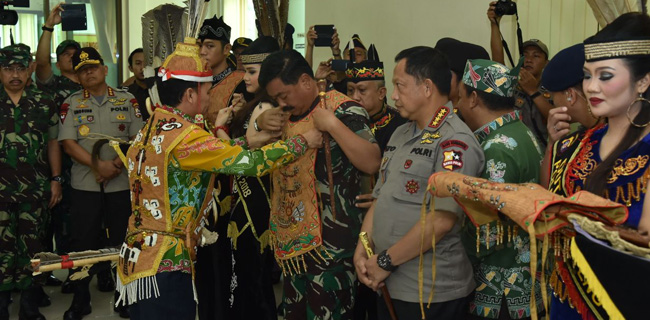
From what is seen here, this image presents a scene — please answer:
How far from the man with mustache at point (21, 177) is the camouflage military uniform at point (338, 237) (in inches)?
94.4

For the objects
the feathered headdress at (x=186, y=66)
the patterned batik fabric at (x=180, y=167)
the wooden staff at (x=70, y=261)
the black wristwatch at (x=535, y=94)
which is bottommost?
the wooden staff at (x=70, y=261)

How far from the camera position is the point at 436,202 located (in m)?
2.54

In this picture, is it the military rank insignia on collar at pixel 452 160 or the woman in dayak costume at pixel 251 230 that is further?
the woman in dayak costume at pixel 251 230

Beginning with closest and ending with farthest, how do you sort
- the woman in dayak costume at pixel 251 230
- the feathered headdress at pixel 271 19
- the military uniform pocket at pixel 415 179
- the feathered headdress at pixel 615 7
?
the military uniform pocket at pixel 415 179
the feathered headdress at pixel 615 7
the woman in dayak costume at pixel 251 230
the feathered headdress at pixel 271 19

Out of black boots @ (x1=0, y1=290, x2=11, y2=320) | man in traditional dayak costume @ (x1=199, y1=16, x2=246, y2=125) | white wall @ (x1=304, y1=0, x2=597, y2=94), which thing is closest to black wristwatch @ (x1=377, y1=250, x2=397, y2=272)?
man in traditional dayak costume @ (x1=199, y1=16, x2=246, y2=125)

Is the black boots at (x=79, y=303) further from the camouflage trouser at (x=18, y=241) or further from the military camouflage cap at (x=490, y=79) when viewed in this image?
the military camouflage cap at (x=490, y=79)

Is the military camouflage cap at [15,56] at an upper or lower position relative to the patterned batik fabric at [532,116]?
upper

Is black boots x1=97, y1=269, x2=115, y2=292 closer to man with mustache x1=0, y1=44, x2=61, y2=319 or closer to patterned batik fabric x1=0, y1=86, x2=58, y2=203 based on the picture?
man with mustache x1=0, y1=44, x2=61, y2=319

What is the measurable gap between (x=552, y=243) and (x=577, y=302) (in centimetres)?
17

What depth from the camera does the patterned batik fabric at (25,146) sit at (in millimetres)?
4762

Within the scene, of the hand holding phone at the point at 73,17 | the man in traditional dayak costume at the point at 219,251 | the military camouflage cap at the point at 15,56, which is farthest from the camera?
the hand holding phone at the point at 73,17

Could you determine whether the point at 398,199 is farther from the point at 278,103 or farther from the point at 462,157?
the point at 278,103

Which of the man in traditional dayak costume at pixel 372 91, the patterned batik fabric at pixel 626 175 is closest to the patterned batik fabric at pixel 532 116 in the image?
the man in traditional dayak costume at pixel 372 91

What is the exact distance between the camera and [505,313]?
8.70 ft
